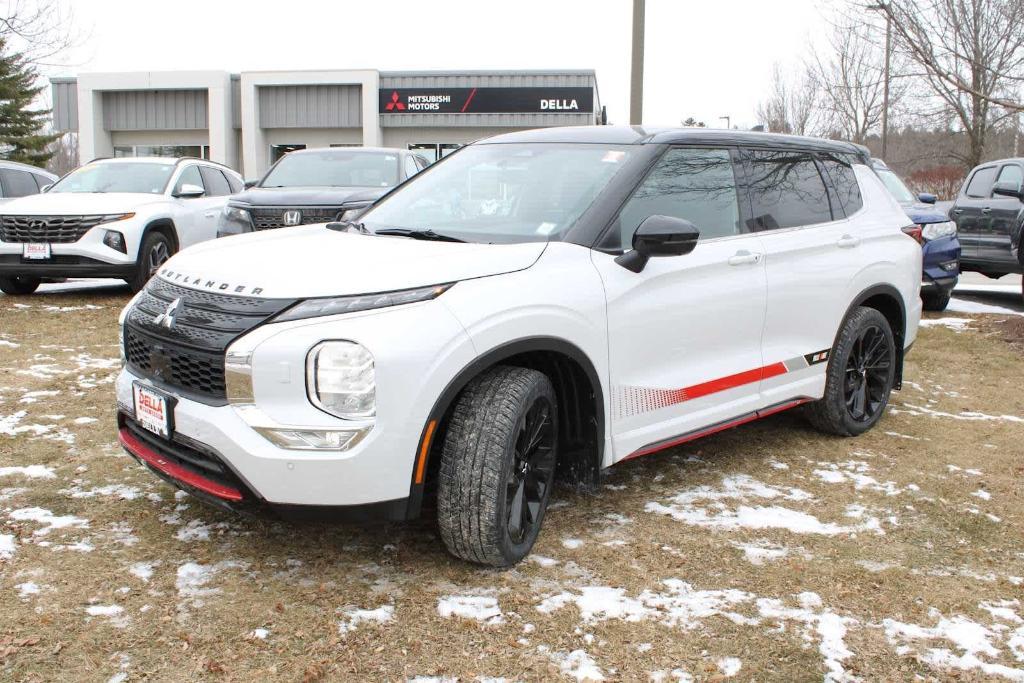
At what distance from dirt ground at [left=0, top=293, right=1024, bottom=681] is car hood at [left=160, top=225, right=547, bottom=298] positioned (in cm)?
106

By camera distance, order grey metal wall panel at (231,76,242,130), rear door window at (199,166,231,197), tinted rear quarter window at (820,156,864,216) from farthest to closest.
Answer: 1. grey metal wall panel at (231,76,242,130)
2. rear door window at (199,166,231,197)
3. tinted rear quarter window at (820,156,864,216)

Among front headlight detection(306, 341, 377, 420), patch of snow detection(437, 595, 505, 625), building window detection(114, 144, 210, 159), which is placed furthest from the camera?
building window detection(114, 144, 210, 159)

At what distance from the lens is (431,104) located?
33406mm

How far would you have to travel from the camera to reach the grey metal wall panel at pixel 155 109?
34656 mm

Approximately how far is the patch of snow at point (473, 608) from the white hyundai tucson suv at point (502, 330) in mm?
166

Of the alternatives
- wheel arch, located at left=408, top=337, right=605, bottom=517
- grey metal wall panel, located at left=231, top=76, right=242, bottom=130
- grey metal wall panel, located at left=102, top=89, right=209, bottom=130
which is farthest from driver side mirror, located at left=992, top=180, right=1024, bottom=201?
grey metal wall panel, located at left=102, top=89, right=209, bottom=130

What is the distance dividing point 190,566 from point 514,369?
4.59 ft

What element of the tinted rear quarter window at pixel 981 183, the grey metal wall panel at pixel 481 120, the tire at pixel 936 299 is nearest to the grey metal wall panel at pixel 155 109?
the grey metal wall panel at pixel 481 120

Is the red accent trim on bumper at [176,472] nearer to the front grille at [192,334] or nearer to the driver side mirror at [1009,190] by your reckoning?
the front grille at [192,334]

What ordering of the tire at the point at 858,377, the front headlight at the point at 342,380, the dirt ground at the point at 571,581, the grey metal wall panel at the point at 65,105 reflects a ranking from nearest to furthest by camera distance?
the dirt ground at the point at 571,581, the front headlight at the point at 342,380, the tire at the point at 858,377, the grey metal wall panel at the point at 65,105

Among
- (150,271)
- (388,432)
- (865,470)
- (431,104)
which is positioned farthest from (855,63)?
(388,432)

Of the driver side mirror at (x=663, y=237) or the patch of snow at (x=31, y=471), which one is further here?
the patch of snow at (x=31, y=471)

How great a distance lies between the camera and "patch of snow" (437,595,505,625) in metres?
3.06

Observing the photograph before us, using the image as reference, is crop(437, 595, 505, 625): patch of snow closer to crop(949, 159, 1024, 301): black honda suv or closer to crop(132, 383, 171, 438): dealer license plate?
crop(132, 383, 171, 438): dealer license plate
